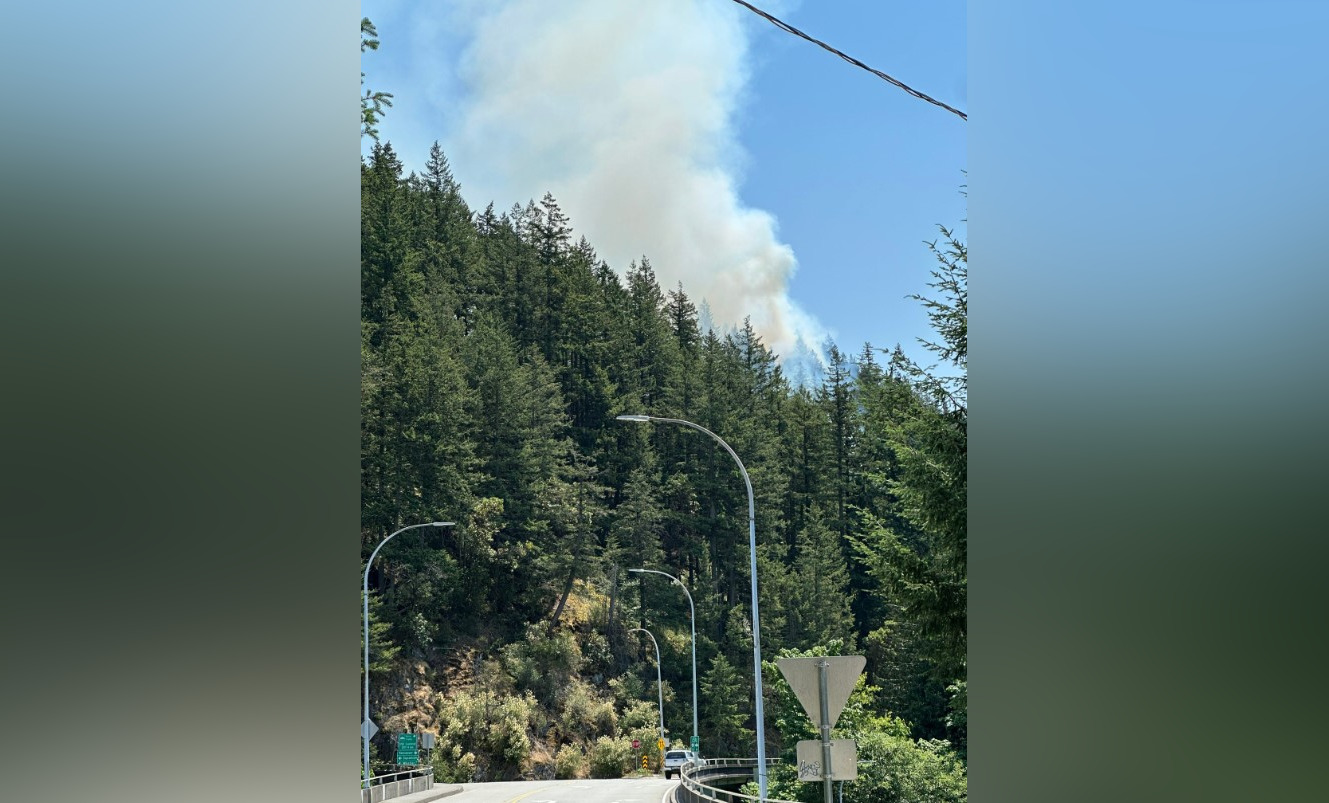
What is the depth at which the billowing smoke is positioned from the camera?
10356 cm

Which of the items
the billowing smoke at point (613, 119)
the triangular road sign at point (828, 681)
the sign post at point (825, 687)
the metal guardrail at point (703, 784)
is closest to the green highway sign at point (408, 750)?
the metal guardrail at point (703, 784)

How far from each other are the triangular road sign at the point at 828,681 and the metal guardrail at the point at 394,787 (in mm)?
19436

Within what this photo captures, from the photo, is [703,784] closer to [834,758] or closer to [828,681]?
[834,758]

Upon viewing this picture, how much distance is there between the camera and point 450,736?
61656 mm

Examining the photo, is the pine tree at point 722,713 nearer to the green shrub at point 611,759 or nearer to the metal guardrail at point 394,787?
the green shrub at point 611,759

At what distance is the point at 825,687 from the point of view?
7980mm

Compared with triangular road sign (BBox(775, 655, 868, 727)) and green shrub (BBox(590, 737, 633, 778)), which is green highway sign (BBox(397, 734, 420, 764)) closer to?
triangular road sign (BBox(775, 655, 868, 727))

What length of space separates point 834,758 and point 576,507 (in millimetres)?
69257

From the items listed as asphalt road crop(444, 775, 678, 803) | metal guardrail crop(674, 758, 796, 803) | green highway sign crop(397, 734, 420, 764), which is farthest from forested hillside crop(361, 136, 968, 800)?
green highway sign crop(397, 734, 420, 764)

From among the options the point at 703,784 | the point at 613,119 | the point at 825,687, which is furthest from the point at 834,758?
the point at 613,119
